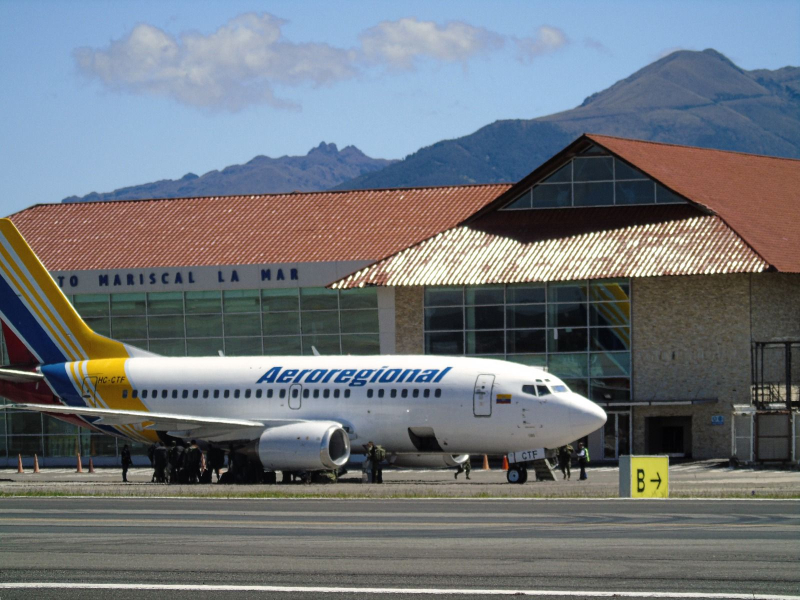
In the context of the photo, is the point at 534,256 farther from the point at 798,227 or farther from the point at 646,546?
the point at 646,546

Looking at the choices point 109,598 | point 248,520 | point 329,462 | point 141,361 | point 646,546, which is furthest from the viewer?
point 141,361

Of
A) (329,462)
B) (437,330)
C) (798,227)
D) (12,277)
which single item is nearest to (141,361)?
(12,277)

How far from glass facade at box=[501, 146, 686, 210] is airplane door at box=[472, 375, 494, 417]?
53.9 feet

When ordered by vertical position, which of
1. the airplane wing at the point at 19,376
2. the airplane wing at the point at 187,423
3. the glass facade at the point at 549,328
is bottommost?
the airplane wing at the point at 187,423

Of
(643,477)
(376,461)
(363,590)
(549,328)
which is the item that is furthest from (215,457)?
(363,590)

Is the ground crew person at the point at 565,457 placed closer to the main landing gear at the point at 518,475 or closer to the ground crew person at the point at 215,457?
the main landing gear at the point at 518,475

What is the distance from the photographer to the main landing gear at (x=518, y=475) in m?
34.9

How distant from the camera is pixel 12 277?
44781 millimetres

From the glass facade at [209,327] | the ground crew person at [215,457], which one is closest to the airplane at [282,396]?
the ground crew person at [215,457]

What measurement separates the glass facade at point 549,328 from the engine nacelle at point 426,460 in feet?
35.3

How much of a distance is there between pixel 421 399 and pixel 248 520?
550 inches

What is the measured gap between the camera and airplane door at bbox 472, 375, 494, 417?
35.4 m

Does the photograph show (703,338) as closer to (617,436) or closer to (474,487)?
(617,436)

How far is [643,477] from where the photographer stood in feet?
91.9
